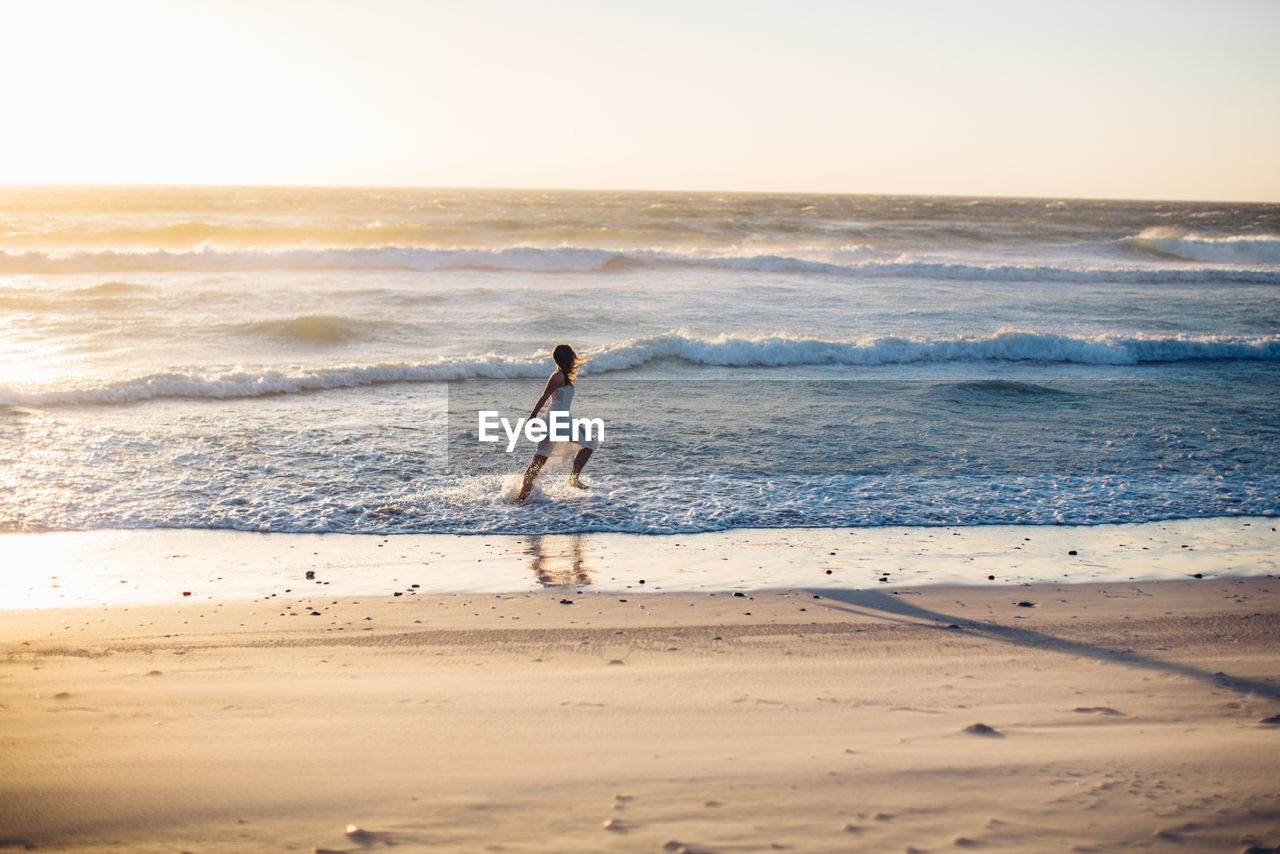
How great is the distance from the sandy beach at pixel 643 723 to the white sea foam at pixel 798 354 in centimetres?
811

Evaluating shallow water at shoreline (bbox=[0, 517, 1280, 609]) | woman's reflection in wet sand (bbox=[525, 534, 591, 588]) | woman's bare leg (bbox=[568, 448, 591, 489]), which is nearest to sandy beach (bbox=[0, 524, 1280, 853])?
shallow water at shoreline (bbox=[0, 517, 1280, 609])

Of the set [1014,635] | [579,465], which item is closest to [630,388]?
[579,465]

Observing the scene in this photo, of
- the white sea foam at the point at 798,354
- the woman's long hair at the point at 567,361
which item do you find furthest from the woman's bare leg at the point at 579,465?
the white sea foam at the point at 798,354

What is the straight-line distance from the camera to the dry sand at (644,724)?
284 cm

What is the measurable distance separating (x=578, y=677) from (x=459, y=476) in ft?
14.7

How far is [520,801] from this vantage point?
9.69 ft

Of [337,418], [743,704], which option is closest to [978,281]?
[337,418]

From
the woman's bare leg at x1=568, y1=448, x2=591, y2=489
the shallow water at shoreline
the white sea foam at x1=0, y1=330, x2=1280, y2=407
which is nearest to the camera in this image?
the shallow water at shoreline

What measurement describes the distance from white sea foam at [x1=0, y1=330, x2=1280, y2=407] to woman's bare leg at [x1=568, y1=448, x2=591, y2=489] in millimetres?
5965

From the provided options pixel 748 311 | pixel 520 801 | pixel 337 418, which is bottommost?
pixel 520 801

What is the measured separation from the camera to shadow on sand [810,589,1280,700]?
13.5 ft

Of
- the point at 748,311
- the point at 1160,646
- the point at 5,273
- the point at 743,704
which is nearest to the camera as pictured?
the point at 743,704

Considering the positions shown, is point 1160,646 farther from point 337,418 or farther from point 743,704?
point 337,418

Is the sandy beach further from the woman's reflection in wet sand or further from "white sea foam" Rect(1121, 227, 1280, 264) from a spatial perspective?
"white sea foam" Rect(1121, 227, 1280, 264)
